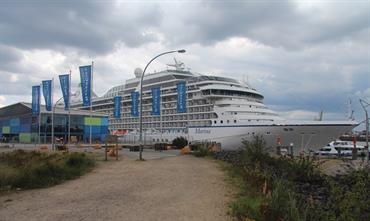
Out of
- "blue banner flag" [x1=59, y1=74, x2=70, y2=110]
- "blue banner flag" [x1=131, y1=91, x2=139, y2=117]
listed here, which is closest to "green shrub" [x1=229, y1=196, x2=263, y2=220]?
"blue banner flag" [x1=59, y1=74, x2=70, y2=110]

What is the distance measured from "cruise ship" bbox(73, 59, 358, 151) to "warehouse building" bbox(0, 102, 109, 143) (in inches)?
149

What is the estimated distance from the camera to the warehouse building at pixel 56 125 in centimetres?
6938

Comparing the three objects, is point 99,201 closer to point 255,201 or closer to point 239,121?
point 255,201

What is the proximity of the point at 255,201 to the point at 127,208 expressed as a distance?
10.5 ft


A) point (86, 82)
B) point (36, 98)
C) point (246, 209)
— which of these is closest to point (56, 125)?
point (36, 98)

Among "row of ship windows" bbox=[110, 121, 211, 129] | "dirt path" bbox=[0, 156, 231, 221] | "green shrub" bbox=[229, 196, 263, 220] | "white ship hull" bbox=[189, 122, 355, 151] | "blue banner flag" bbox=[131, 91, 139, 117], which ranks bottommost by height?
"dirt path" bbox=[0, 156, 231, 221]

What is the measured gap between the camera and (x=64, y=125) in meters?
70.9

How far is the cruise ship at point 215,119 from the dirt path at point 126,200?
85.9ft

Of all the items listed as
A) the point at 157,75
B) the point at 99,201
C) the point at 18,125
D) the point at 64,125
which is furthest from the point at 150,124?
the point at 99,201

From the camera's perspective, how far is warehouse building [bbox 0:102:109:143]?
69.4 metres

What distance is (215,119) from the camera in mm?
53188

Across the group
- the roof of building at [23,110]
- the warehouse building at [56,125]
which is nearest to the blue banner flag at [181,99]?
the warehouse building at [56,125]

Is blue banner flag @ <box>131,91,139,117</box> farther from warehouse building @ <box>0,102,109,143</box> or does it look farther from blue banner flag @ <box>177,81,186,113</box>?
warehouse building @ <box>0,102,109,143</box>

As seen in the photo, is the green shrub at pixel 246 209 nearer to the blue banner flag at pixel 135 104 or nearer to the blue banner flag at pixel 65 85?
the blue banner flag at pixel 65 85
